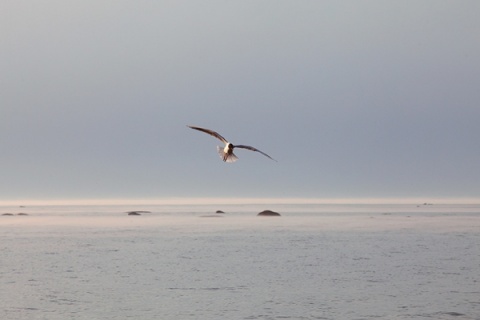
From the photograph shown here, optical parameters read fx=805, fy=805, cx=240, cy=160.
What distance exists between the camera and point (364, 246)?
9375cm

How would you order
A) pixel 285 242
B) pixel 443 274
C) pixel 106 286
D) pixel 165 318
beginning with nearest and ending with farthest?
pixel 165 318 → pixel 106 286 → pixel 443 274 → pixel 285 242

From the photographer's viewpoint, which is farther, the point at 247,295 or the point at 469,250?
the point at 469,250

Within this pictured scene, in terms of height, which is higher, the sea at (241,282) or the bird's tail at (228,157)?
the bird's tail at (228,157)

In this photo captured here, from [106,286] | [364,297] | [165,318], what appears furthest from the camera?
[106,286]

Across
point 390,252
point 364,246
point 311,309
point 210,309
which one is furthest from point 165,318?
point 364,246

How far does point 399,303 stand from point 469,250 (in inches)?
1570

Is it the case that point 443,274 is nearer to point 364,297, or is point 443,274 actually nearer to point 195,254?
point 364,297

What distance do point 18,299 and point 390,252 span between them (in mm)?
46223

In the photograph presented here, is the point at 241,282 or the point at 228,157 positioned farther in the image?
the point at 241,282

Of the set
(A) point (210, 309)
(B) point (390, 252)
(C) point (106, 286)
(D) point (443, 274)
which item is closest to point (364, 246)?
(B) point (390, 252)

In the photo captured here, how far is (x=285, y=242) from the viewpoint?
101 m

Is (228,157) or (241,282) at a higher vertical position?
(228,157)

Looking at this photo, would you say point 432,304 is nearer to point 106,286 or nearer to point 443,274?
point 443,274

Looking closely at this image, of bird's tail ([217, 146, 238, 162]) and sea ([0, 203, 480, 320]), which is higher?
bird's tail ([217, 146, 238, 162])
